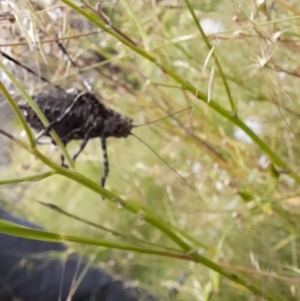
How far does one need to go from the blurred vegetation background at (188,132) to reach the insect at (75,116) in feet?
0.06

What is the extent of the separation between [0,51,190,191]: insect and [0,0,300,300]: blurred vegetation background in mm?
18

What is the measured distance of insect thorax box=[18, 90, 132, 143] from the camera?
182 mm

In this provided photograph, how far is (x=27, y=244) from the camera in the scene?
1.32 feet

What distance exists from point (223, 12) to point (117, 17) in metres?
0.09

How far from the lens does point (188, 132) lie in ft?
0.82

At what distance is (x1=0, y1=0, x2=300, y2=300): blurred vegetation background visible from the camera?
0.17 meters

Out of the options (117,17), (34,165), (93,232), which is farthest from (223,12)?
(93,232)

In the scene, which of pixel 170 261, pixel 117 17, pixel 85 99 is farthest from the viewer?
pixel 170 261

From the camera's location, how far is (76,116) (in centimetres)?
19

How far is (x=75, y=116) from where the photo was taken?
0.61 feet

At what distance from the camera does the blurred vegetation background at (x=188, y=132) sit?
174 mm

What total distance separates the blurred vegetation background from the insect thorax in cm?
2

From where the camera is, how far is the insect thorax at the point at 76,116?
0.60 feet

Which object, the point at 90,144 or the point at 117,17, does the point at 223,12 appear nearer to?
the point at 117,17
